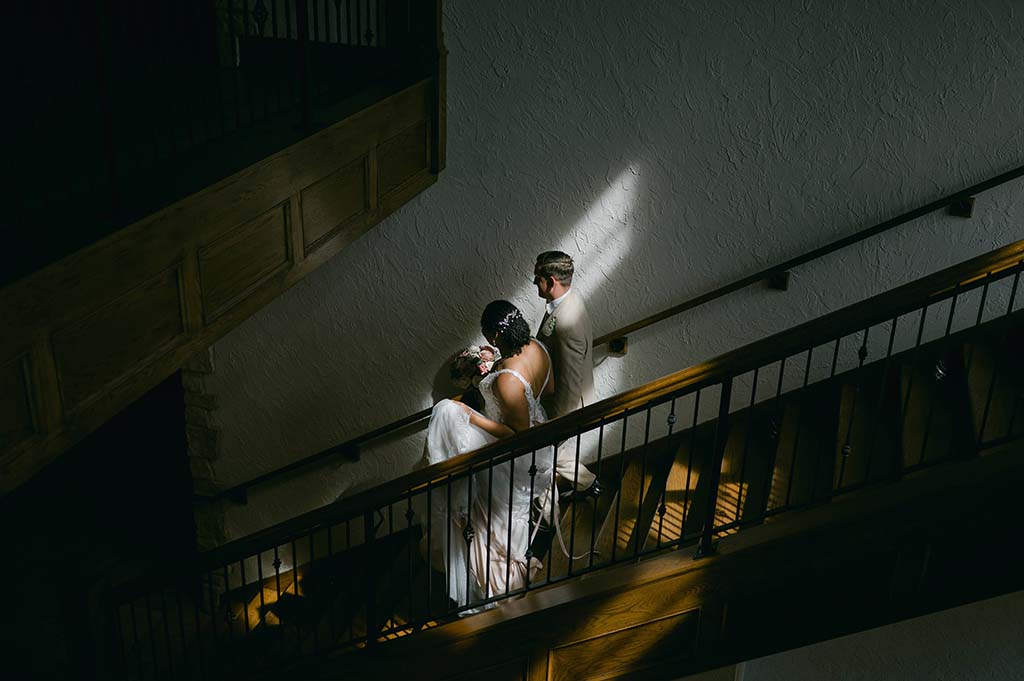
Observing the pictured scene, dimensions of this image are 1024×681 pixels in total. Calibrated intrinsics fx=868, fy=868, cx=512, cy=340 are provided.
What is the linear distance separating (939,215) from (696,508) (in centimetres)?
196

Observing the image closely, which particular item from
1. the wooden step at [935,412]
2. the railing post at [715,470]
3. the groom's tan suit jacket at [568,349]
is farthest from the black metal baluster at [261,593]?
the wooden step at [935,412]

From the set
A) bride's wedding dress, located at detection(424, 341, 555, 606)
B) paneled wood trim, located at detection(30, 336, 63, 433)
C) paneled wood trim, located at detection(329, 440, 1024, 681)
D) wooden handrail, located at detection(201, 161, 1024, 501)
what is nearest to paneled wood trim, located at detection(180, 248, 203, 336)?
paneled wood trim, located at detection(30, 336, 63, 433)

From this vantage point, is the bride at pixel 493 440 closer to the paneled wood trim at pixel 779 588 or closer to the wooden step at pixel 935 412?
the paneled wood trim at pixel 779 588

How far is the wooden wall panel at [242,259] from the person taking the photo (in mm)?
3209

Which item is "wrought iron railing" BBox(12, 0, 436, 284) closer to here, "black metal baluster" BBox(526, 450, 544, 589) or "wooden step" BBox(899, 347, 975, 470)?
"black metal baluster" BBox(526, 450, 544, 589)

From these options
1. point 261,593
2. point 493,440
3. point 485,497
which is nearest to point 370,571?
point 261,593

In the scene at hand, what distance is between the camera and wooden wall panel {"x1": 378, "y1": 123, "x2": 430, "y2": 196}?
4309 millimetres

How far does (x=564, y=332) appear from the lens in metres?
4.25

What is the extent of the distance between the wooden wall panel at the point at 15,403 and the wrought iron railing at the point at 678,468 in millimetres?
1102

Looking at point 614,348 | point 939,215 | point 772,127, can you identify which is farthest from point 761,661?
point 772,127

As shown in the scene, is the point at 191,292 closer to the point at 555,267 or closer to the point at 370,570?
the point at 370,570

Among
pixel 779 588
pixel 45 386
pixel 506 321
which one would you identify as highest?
pixel 506 321

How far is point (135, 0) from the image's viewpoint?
13.7ft

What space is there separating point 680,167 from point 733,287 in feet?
2.27
